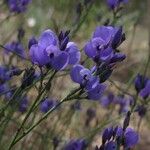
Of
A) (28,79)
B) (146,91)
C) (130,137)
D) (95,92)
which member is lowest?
(146,91)

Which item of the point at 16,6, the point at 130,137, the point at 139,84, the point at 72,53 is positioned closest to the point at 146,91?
the point at 139,84

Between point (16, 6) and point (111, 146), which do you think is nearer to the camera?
point (111, 146)

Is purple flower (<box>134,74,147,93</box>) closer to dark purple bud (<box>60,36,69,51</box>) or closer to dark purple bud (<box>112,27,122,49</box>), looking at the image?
dark purple bud (<box>112,27,122,49</box>)

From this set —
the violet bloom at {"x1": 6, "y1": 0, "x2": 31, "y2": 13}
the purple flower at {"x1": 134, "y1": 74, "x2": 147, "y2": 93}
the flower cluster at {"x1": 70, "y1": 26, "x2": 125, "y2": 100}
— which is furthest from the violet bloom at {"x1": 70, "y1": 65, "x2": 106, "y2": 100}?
the violet bloom at {"x1": 6, "y1": 0, "x2": 31, "y2": 13}

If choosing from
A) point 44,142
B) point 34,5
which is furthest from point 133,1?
point 44,142

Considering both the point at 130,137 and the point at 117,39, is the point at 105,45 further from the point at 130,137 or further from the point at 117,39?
the point at 130,137

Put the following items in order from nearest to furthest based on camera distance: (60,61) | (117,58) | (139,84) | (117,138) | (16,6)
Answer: (60,61), (117,58), (117,138), (139,84), (16,6)

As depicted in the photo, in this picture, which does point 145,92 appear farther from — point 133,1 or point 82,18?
point 133,1

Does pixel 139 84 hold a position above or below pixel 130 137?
below

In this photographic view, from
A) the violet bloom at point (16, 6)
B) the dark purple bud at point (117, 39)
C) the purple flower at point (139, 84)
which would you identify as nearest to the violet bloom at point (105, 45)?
the dark purple bud at point (117, 39)
